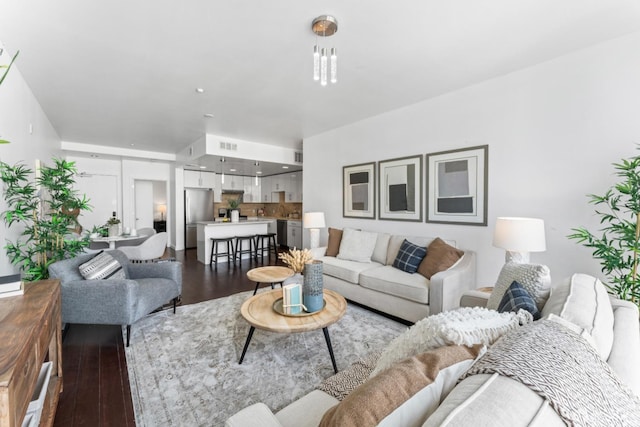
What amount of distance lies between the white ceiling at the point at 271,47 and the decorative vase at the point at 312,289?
1904 millimetres

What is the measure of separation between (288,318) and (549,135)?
302 cm

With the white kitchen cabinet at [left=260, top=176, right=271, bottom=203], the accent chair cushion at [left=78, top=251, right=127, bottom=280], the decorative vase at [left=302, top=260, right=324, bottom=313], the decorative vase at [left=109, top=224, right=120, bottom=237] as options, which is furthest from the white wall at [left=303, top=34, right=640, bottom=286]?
the white kitchen cabinet at [left=260, top=176, right=271, bottom=203]

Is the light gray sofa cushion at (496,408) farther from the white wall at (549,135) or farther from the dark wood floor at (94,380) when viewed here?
the white wall at (549,135)

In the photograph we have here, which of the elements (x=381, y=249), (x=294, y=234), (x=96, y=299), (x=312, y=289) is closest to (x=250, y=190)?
(x=294, y=234)

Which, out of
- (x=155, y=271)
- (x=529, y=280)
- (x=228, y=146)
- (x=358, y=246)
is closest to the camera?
(x=529, y=280)

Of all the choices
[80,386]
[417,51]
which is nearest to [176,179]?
[80,386]

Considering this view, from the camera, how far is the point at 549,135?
2.67 meters

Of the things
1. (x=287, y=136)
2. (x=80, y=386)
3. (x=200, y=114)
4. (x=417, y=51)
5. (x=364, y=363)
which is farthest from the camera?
(x=287, y=136)

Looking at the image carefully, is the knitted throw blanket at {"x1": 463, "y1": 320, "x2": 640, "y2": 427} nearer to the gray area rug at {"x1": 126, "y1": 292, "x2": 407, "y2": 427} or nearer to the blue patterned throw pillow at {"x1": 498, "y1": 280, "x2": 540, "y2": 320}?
the blue patterned throw pillow at {"x1": 498, "y1": 280, "x2": 540, "y2": 320}

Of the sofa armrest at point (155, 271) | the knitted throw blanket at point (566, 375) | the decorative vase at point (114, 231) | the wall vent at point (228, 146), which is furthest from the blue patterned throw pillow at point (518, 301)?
the decorative vase at point (114, 231)

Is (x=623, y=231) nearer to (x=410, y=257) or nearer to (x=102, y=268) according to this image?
(x=410, y=257)

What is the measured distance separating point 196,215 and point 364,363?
7.29 meters

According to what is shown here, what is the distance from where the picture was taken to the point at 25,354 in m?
1.02

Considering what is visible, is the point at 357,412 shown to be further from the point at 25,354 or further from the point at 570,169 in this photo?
the point at 570,169
